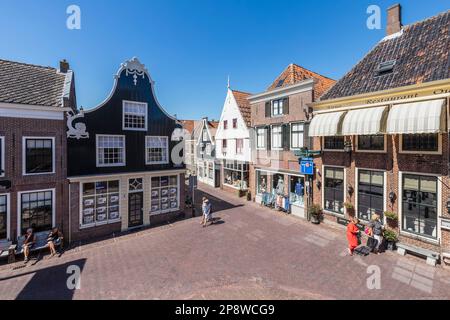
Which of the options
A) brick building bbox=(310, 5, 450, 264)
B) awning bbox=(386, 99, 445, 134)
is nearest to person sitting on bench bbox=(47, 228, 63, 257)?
brick building bbox=(310, 5, 450, 264)

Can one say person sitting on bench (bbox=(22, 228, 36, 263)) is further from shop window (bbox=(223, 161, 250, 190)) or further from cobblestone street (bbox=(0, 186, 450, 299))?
shop window (bbox=(223, 161, 250, 190))

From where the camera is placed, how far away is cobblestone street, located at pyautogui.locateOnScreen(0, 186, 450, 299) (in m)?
7.83

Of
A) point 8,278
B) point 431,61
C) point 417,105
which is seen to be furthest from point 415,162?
point 8,278

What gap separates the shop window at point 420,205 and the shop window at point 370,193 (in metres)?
1.05

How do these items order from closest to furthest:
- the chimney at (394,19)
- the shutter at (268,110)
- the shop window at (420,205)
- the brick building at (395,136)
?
the brick building at (395,136), the shop window at (420,205), the chimney at (394,19), the shutter at (268,110)

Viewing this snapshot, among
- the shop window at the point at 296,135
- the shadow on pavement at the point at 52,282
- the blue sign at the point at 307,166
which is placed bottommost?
the shadow on pavement at the point at 52,282

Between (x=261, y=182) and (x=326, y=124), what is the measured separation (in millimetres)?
8623

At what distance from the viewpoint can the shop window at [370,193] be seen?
12.0 m

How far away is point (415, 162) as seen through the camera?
10.6 meters

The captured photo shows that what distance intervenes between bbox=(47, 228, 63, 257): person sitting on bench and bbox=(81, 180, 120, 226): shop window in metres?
1.33

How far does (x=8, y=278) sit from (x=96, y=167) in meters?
6.24

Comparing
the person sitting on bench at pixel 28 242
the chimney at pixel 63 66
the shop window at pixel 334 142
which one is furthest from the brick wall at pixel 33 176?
the shop window at pixel 334 142

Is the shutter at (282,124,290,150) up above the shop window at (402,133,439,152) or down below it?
above

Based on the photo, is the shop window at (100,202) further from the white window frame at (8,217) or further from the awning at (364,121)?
the awning at (364,121)
